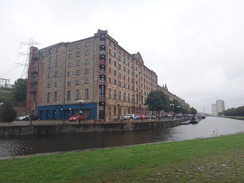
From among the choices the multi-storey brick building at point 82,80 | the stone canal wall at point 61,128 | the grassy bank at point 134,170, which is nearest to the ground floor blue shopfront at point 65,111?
the multi-storey brick building at point 82,80

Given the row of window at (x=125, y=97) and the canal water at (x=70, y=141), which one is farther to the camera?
the row of window at (x=125, y=97)

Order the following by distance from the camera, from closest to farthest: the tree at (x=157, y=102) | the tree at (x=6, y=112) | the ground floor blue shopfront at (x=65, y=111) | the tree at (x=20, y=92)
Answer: the tree at (x=6, y=112)
the ground floor blue shopfront at (x=65, y=111)
the tree at (x=157, y=102)
the tree at (x=20, y=92)

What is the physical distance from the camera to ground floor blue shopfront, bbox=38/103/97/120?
40156mm

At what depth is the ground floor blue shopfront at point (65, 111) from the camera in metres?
40.2

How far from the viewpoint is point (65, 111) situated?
44000 mm

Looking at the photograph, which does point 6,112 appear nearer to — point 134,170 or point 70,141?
point 70,141

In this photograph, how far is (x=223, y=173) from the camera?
510 cm

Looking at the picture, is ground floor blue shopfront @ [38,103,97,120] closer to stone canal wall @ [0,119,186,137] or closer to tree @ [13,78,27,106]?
stone canal wall @ [0,119,186,137]

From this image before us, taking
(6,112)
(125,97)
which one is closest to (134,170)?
(6,112)

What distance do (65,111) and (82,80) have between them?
9.63 meters

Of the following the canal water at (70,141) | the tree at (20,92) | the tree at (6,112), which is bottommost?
the canal water at (70,141)

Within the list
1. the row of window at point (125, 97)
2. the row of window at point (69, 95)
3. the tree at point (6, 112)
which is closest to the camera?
the tree at point (6, 112)

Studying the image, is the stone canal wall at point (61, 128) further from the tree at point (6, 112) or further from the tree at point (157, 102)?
the tree at point (157, 102)

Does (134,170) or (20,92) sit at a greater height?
(20,92)
